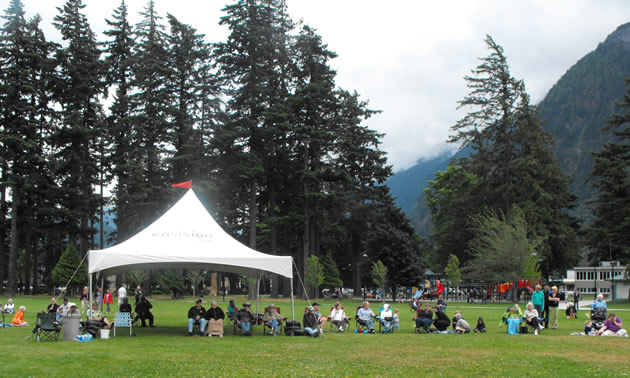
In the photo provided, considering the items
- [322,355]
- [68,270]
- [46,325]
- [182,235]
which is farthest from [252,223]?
[322,355]

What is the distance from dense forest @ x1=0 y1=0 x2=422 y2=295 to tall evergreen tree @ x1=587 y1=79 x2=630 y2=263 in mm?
14174

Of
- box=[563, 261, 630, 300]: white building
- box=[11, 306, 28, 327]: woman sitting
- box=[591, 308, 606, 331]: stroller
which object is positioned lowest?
box=[563, 261, 630, 300]: white building

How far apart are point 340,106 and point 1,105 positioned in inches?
1000

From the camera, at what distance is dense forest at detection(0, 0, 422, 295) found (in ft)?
150

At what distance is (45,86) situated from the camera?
48406mm

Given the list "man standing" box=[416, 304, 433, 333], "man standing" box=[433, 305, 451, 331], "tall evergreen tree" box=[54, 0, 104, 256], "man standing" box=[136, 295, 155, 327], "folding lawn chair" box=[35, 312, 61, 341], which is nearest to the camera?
"folding lawn chair" box=[35, 312, 61, 341]

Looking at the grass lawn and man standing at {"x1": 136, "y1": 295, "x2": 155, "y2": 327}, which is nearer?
the grass lawn

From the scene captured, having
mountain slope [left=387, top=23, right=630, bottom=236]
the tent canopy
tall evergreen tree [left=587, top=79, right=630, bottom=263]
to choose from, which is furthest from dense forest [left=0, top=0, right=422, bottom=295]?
mountain slope [left=387, top=23, right=630, bottom=236]

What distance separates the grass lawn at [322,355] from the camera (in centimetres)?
1023

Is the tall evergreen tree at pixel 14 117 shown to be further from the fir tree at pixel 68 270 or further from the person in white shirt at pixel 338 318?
the person in white shirt at pixel 338 318

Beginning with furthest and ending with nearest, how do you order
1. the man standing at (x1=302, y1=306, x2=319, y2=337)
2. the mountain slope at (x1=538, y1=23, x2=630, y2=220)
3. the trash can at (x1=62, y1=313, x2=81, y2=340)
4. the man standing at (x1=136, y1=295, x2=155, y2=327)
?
the mountain slope at (x1=538, y1=23, x2=630, y2=220) < the man standing at (x1=136, y1=295, x2=155, y2=327) < the man standing at (x1=302, y1=306, x2=319, y2=337) < the trash can at (x1=62, y1=313, x2=81, y2=340)

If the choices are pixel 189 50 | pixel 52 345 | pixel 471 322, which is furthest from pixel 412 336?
pixel 189 50

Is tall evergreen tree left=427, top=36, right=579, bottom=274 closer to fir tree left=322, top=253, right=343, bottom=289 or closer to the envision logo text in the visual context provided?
fir tree left=322, top=253, right=343, bottom=289

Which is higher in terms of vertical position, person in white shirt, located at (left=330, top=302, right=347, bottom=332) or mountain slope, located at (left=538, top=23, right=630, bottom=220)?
mountain slope, located at (left=538, top=23, right=630, bottom=220)
